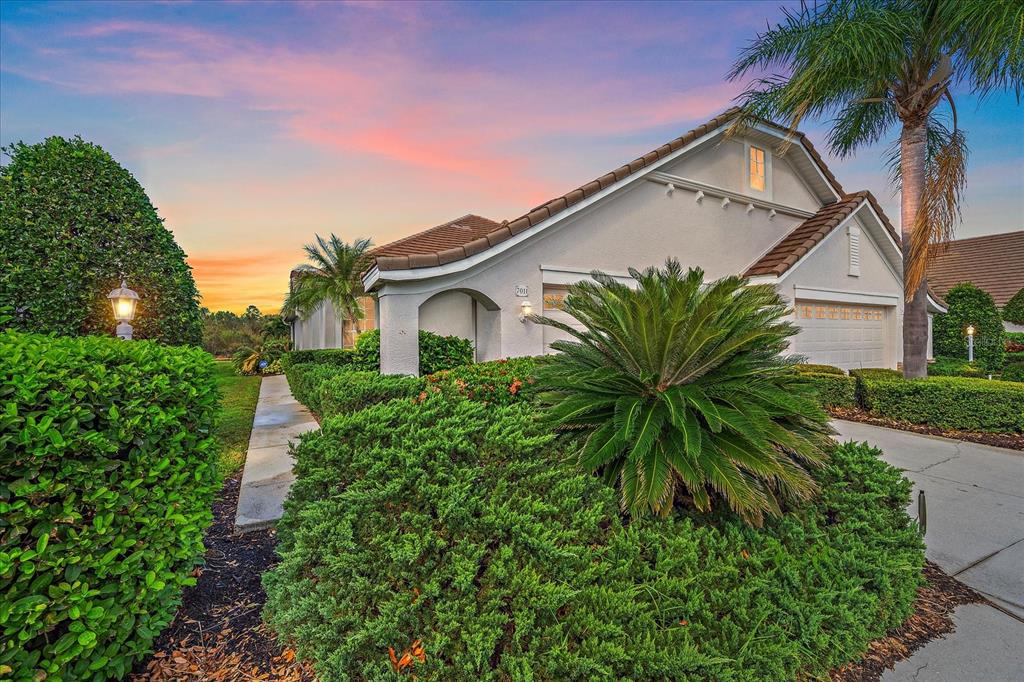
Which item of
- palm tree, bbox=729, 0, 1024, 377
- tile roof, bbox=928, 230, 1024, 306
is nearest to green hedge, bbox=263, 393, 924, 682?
palm tree, bbox=729, 0, 1024, 377

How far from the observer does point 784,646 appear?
2.24 metres

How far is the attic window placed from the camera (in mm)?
11164

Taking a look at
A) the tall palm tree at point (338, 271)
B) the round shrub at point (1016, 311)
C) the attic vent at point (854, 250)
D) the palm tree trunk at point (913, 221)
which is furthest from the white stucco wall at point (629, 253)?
the tall palm tree at point (338, 271)

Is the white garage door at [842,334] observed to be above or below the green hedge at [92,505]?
above

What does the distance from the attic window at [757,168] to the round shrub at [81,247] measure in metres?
12.3

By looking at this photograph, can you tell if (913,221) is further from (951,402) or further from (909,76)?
(951,402)

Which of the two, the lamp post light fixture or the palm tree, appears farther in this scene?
the lamp post light fixture

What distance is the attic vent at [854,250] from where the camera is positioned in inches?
466

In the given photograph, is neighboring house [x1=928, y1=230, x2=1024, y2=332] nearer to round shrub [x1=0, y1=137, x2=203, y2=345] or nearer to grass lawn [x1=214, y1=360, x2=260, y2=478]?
grass lawn [x1=214, y1=360, x2=260, y2=478]

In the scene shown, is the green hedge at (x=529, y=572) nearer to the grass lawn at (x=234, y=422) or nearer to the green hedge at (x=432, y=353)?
the grass lawn at (x=234, y=422)

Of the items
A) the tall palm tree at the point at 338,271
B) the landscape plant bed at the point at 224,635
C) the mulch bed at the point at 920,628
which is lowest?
the mulch bed at the point at 920,628

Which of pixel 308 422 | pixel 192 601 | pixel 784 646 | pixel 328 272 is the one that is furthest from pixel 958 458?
pixel 328 272

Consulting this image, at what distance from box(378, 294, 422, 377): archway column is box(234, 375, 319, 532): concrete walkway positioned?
1777 mm

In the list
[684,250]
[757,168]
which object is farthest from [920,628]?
[757,168]
